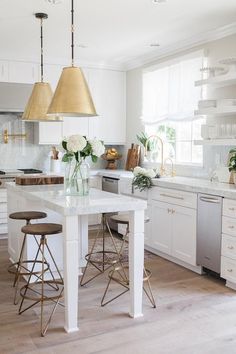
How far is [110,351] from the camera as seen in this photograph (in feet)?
8.66

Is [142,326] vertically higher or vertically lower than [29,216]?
lower

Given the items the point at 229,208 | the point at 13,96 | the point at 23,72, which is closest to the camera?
the point at 229,208

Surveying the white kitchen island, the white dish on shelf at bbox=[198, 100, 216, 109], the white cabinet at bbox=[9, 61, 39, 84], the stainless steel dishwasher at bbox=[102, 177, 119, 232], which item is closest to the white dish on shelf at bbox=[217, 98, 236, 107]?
the white dish on shelf at bbox=[198, 100, 216, 109]

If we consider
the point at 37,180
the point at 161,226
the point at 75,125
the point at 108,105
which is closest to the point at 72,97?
the point at 37,180

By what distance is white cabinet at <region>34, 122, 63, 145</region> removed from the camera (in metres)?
6.12

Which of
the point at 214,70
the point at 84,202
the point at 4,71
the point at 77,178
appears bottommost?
the point at 84,202

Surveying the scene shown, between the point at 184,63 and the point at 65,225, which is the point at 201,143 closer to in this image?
the point at 184,63

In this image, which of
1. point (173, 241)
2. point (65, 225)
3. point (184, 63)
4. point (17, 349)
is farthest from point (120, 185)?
point (17, 349)

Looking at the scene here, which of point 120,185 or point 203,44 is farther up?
point 203,44

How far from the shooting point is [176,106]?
216 inches

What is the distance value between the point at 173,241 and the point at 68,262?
195 cm

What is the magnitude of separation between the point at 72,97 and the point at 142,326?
1765 millimetres

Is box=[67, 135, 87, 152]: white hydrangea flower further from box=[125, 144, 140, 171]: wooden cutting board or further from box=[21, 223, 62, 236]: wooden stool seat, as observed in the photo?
box=[125, 144, 140, 171]: wooden cutting board

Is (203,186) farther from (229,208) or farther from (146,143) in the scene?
(146,143)
